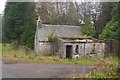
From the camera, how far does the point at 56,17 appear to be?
150 feet

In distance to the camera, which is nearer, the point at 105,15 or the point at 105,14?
the point at 105,14

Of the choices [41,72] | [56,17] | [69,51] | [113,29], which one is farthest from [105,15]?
[41,72]

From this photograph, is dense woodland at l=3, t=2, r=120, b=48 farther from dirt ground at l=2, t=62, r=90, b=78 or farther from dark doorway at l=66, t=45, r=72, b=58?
dirt ground at l=2, t=62, r=90, b=78

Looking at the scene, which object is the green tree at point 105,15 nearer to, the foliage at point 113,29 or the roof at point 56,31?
the foliage at point 113,29

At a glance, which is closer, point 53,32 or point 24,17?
point 53,32

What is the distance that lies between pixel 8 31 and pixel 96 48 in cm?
1798

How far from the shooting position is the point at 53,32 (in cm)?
3061

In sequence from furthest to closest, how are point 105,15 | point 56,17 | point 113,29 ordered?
point 56,17 < point 105,15 < point 113,29

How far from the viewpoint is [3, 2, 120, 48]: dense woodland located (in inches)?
1367

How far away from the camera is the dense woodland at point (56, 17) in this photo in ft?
114

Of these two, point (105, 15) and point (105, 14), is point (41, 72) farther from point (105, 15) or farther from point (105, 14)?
point (105, 15)

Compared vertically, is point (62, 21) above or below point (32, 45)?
above

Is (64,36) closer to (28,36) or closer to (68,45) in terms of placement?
(68,45)

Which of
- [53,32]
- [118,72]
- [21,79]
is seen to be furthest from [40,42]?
[118,72]
